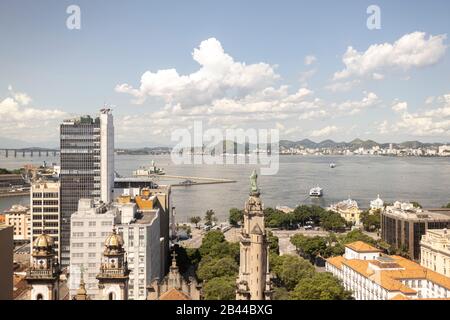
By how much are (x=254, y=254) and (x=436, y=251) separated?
6186 millimetres

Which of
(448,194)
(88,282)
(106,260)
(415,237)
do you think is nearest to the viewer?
(106,260)

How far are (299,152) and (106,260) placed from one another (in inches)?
2065

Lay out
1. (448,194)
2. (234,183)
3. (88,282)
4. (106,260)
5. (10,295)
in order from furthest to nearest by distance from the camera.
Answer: (234,183) → (448,194) → (88,282) → (10,295) → (106,260)

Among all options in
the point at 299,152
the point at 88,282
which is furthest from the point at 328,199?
the point at 299,152

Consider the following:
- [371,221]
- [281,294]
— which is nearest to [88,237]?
[281,294]

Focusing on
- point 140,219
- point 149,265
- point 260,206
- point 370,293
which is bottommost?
point 370,293

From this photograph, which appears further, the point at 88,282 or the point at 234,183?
the point at 234,183

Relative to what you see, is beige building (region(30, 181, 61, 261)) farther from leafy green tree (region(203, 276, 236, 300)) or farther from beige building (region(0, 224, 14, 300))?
beige building (region(0, 224, 14, 300))

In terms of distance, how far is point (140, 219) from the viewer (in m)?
8.22

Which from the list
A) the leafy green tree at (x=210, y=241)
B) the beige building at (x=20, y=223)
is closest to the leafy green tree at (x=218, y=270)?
the leafy green tree at (x=210, y=241)

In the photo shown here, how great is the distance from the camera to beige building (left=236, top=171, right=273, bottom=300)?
5.09 meters

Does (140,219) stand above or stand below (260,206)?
below

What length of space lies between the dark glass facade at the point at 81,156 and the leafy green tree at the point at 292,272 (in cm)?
468
